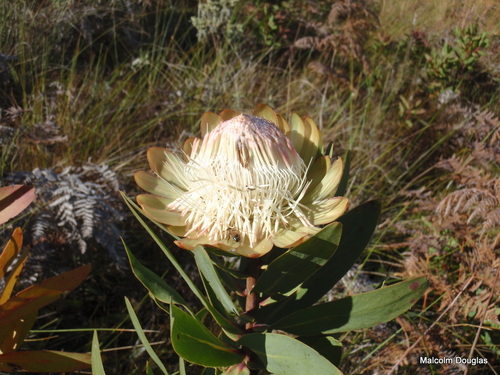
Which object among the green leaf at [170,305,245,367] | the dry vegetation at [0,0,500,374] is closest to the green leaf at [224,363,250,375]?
the green leaf at [170,305,245,367]

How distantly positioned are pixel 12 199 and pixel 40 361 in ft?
1.12

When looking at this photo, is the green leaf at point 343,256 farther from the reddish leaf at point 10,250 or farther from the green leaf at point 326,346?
the reddish leaf at point 10,250

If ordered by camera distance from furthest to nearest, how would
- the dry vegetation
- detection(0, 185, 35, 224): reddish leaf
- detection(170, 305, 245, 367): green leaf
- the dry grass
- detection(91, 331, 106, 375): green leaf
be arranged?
1. the dry grass
2. the dry vegetation
3. detection(0, 185, 35, 224): reddish leaf
4. detection(91, 331, 106, 375): green leaf
5. detection(170, 305, 245, 367): green leaf

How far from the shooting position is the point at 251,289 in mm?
961

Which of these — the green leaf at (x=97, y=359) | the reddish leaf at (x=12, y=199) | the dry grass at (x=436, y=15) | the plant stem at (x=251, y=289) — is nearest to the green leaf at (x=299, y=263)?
the plant stem at (x=251, y=289)

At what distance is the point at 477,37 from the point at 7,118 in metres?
2.84

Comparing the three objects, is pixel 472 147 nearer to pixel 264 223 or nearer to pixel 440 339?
pixel 440 339

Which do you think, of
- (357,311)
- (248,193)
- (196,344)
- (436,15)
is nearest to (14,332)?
(196,344)

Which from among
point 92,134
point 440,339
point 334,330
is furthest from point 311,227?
point 92,134

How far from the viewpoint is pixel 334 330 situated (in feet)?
3.17

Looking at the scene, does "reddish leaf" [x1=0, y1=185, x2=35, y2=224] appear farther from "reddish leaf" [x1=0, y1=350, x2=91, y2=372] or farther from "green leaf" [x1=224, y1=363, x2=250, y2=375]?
"green leaf" [x1=224, y1=363, x2=250, y2=375]

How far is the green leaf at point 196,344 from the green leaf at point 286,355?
5 centimetres

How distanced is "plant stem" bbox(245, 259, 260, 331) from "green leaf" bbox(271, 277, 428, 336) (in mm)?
56

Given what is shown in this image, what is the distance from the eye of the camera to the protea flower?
3.17ft
